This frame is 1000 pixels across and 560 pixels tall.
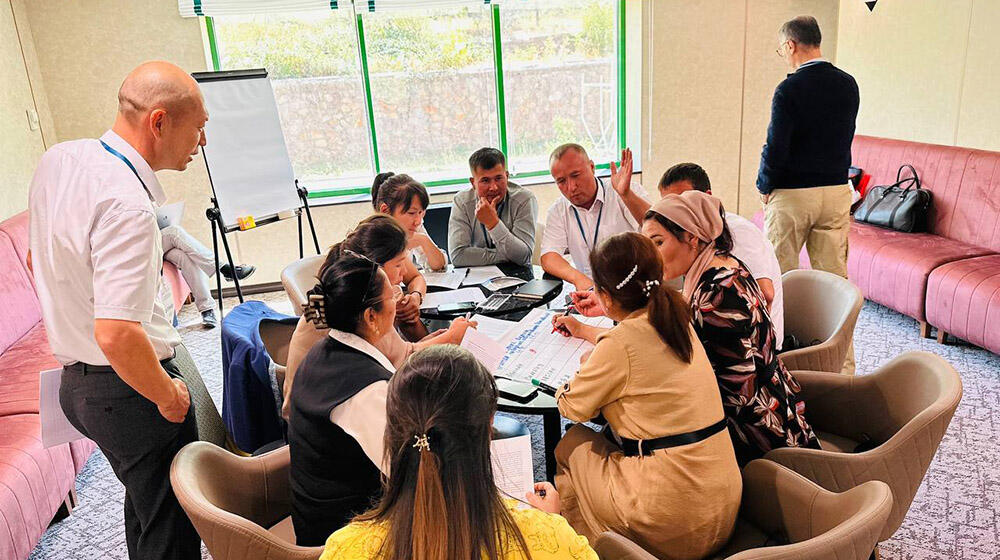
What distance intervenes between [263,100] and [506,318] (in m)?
2.66

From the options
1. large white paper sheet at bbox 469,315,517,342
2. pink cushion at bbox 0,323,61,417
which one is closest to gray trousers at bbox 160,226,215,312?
pink cushion at bbox 0,323,61,417

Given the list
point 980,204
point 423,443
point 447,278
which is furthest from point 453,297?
point 980,204

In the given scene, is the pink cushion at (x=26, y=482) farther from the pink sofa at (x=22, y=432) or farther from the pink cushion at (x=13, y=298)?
the pink cushion at (x=13, y=298)

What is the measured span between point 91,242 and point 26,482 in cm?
133

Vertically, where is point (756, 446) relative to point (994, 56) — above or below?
below

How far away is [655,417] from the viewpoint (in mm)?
1741

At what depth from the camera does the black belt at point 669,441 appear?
1715 millimetres

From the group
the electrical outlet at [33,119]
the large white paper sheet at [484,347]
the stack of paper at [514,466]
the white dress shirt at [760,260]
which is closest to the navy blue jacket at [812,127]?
the white dress shirt at [760,260]

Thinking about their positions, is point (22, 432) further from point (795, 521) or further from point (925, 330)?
point (925, 330)

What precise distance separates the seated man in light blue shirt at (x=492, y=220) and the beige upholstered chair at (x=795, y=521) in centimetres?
192

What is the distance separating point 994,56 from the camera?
478cm

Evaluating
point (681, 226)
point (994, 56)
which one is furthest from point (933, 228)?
point (681, 226)

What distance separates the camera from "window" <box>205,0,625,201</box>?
219 inches

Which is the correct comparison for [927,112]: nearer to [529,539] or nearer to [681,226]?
[681,226]
